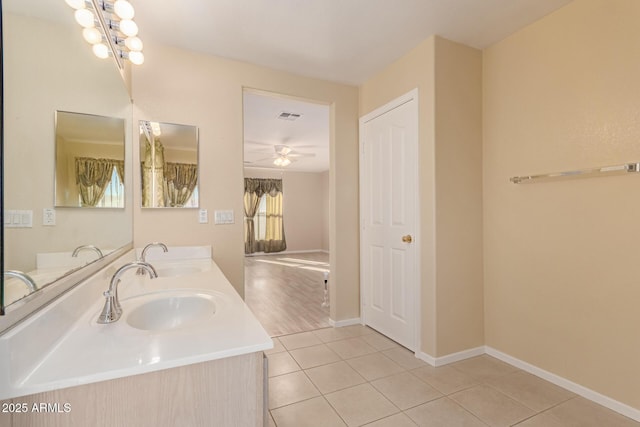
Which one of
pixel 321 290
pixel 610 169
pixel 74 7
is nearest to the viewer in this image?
pixel 74 7

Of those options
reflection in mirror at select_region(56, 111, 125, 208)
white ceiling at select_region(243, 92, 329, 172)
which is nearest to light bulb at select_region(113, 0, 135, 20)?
reflection in mirror at select_region(56, 111, 125, 208)

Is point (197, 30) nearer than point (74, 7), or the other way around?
point (74, 7)

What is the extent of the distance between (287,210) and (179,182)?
254 inches

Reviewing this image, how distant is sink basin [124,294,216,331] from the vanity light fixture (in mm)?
1232

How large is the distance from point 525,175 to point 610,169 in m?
0.53

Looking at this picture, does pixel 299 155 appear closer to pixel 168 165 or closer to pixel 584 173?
pixel 168 165

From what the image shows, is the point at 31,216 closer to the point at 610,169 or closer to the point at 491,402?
the point at 491,402

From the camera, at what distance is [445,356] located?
2299 millimetres

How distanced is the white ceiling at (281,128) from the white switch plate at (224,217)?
113 cm

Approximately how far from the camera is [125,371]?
0.75 meters

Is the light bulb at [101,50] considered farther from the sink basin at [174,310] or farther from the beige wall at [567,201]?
the beige wall at [567,201]

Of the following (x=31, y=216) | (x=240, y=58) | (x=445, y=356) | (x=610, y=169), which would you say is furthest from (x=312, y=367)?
(x=240, y=58)

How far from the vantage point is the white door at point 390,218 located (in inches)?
99.0

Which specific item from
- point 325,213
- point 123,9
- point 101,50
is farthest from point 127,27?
point 325,213
